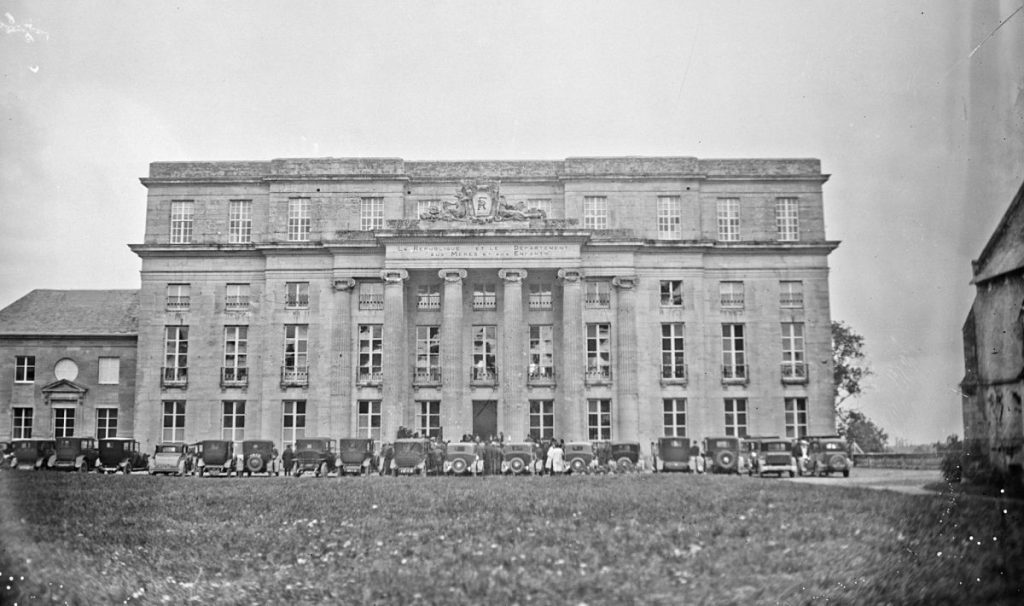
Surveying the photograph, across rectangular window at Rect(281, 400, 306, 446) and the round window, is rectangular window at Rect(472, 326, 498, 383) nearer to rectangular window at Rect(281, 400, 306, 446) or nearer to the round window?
rectangular window at Rect(281, 400, 306, 446)

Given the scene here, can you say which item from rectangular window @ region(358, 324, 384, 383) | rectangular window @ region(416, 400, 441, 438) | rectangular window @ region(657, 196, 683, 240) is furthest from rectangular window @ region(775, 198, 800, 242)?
rectangular window @ region(358, 324, 384, 383)

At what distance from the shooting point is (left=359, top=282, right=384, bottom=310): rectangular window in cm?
4391

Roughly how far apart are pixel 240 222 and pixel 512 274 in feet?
47.2

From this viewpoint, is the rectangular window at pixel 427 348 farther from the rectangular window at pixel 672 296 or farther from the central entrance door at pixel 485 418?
the rectangular window at pixel 672 296

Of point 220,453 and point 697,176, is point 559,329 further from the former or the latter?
point 220,453

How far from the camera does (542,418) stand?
4303cm

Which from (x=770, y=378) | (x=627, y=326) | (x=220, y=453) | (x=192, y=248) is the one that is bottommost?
(x=220, y=453)

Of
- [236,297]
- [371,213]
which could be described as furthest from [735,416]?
[236,297]

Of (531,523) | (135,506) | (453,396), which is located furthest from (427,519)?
(453,396)

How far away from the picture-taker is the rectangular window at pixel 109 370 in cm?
2715

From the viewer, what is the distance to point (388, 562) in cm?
923

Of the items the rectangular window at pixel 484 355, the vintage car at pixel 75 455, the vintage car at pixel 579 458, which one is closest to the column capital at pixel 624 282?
the rectangular window at pixel 484 355

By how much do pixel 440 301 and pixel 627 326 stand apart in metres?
9.46

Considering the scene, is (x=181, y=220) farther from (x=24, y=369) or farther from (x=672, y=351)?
(x=672, y=351)
